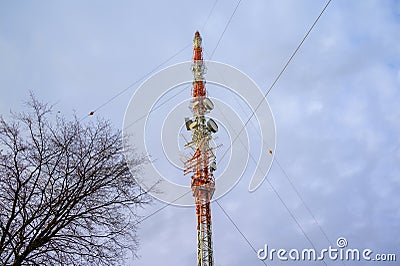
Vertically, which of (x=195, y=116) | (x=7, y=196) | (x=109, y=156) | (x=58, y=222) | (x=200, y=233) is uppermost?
(x=195, y=116)

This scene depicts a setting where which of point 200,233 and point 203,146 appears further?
point 203,146

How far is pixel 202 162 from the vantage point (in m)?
24.0

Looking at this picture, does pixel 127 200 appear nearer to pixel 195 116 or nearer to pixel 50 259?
pixel 50 259

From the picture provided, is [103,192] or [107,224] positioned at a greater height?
[103,192]

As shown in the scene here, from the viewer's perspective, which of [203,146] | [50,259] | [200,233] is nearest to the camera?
[50,259]

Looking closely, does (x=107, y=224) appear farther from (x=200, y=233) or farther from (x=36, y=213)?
(x=200, y=233)

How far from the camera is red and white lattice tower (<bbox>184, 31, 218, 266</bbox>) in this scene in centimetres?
2283

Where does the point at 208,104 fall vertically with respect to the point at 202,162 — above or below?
above

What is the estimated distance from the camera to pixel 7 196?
25.6ft

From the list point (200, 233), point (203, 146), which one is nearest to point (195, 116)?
point (203, 146)

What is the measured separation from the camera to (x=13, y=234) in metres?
7.37

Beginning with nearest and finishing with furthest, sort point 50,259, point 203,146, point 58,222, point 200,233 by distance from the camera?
point 58,222
point 50,259
point 200,233
point 203,146

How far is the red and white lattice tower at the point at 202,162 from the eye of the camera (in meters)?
22.8

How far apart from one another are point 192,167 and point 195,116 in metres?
3.31
